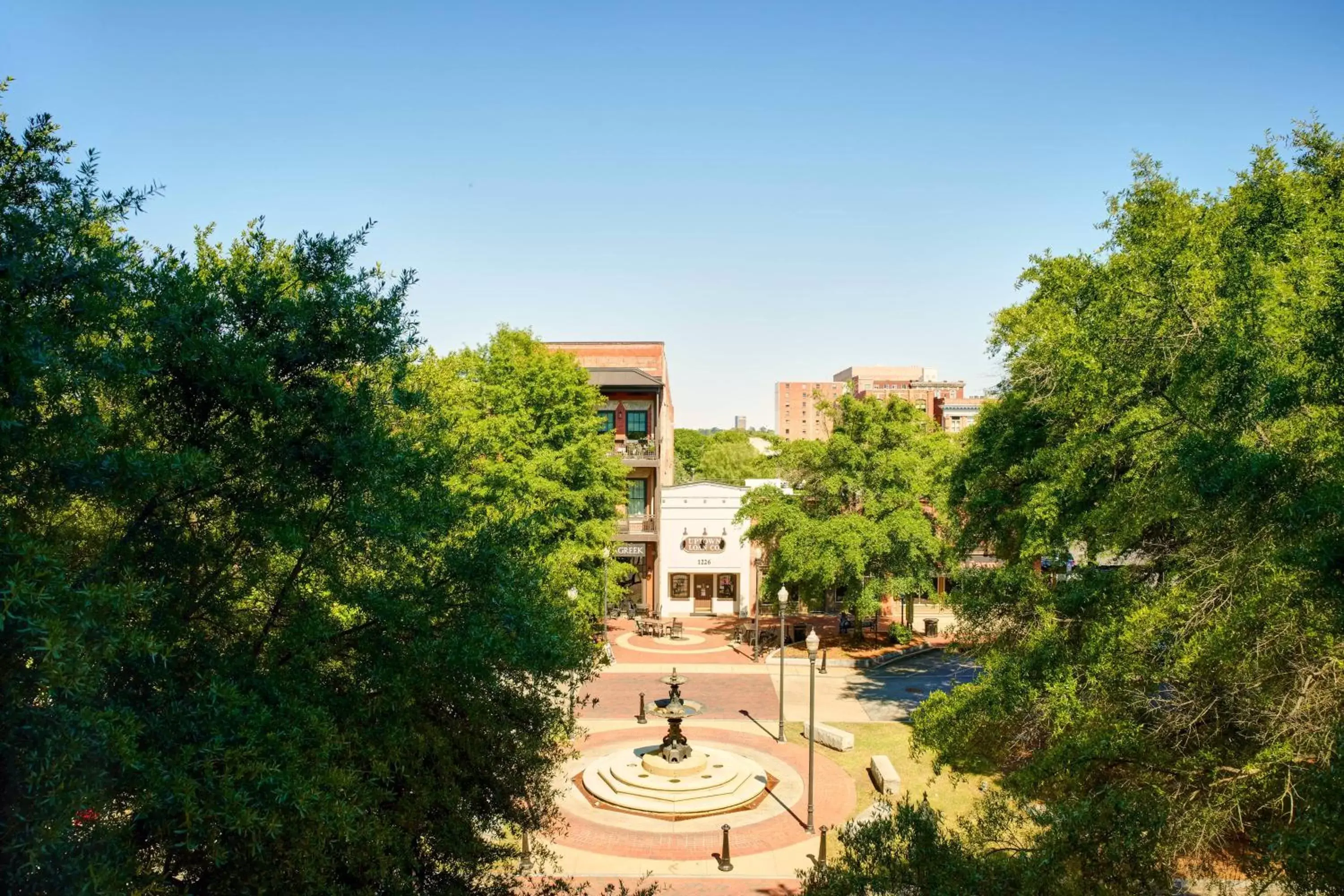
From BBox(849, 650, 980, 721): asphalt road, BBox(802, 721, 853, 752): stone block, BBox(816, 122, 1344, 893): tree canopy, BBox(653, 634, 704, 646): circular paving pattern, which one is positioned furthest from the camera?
BBox(653, 634, 704, 646): circular paving pattern

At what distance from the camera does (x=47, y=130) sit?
587 cm

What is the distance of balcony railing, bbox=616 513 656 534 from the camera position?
127 ft

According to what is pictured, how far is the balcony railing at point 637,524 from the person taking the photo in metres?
38.6

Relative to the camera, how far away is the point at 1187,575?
9906 millimetres

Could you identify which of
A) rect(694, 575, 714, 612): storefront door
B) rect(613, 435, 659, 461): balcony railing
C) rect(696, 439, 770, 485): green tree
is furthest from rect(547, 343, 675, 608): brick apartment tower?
rect(696, 439, 770, 485): green tree

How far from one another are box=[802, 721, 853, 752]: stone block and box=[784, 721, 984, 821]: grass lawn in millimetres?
131

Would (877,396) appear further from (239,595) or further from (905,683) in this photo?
(239,595)

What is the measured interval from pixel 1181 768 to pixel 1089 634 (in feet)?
9.35

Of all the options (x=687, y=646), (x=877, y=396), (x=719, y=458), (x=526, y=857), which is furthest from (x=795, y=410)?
(x=526, y=857)

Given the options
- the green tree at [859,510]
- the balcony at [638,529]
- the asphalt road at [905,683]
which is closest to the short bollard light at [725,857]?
the asphalt road at [905,683]

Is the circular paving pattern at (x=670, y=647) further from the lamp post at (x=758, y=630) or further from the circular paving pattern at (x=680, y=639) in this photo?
the lamp post at (x=758, y=630)

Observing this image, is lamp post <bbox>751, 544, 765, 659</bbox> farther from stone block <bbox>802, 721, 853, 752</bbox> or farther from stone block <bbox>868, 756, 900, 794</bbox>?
stone block <bbox>868, 756, 900, 794</bbox>

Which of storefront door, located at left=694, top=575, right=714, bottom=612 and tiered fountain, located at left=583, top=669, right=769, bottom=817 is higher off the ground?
storefront door, located at left=694, top=575, right=714, bottom=612

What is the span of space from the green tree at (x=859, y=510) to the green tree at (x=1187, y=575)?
468 inches
